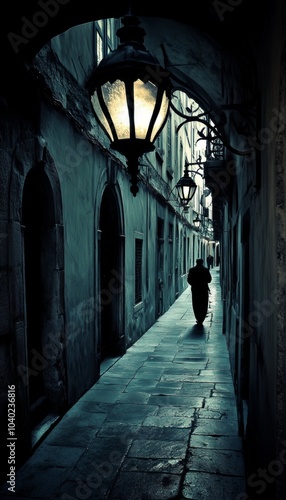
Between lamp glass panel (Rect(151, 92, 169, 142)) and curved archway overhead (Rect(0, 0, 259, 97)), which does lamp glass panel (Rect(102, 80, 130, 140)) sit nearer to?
lamp glass panel (Rect(151, 92, 169, 142))

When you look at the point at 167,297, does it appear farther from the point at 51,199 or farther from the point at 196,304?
the point at 51,199

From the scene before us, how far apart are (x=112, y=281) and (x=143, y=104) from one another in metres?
5.72

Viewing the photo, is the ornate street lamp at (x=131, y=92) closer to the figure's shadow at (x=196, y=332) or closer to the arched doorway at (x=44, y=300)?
the arched doorway at (x=44, y=300)

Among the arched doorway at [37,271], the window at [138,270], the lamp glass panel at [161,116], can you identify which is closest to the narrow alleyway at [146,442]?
the arched doorway at [37,271]

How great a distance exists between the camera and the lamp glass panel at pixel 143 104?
279 cm

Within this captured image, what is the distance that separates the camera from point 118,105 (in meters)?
2.85

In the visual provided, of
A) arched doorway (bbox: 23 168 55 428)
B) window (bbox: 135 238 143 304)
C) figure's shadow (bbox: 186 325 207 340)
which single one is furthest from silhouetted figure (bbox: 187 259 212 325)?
arched doorway (bbox: 23 168 55 428)

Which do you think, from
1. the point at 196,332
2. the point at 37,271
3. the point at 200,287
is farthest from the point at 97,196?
the point at 200,287

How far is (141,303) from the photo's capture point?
10312 mm

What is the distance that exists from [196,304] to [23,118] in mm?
8332

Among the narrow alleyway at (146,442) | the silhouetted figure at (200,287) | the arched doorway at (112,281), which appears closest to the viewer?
the narrow alleyway at (146,442)

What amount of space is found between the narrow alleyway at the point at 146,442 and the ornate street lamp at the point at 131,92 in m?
2.88

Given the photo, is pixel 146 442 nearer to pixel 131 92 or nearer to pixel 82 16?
pixel 131 92

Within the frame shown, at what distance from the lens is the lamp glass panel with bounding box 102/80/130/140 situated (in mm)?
2816
